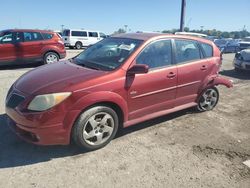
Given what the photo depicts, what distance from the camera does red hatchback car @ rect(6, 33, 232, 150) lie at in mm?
3590

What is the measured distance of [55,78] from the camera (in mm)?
3934

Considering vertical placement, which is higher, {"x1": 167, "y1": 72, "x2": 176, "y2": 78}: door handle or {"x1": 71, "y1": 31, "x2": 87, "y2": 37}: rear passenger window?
{"x1": 71, "y1": 31, "x2": 87, "y2": 37}: rear passenger window

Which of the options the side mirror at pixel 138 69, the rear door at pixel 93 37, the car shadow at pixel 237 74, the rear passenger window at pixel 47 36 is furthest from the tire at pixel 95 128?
the rear door at pixel 93 37

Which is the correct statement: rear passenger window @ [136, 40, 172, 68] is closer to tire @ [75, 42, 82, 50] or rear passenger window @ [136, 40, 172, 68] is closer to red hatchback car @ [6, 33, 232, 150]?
red hatchback car @ [6, 33, 232, 150]

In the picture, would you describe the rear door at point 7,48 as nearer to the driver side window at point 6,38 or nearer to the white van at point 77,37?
the driver side window at point 6,38

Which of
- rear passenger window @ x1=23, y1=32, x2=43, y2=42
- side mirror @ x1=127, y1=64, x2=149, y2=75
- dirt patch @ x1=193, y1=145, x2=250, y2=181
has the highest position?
rear passenger window @ x1=23, y1=32, x2=43, y2=42

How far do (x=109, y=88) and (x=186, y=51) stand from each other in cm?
199

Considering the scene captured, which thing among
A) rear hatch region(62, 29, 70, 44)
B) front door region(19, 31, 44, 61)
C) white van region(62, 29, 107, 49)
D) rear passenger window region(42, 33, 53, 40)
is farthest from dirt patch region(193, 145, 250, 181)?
rear hatch region(62, 29, 70, 44)

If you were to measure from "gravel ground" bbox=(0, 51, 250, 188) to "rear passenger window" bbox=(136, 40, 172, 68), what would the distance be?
3.84 feet

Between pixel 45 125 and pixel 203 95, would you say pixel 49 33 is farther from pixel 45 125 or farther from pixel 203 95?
pixel 45 125

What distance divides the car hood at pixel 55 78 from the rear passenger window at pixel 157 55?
794 mm

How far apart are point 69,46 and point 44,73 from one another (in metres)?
21.9

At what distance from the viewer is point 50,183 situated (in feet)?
10.6

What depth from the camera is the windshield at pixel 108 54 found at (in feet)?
14.2
